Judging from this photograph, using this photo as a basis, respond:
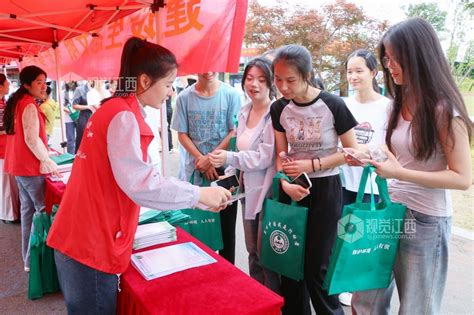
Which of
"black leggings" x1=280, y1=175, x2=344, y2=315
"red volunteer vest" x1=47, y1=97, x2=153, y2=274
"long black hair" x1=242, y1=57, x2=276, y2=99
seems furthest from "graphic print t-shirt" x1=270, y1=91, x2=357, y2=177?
"red volunteer vest" x1=47, y1=97, x2=153, y2=274

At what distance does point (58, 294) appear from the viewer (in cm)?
272

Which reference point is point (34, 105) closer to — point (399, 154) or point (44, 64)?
point (399, 154)

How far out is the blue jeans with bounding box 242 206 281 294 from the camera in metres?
2.04

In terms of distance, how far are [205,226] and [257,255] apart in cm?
39

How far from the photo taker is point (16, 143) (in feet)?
9.17

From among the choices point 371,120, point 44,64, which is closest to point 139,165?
point 371,120

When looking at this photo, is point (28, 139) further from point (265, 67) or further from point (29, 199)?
point (265, 67)

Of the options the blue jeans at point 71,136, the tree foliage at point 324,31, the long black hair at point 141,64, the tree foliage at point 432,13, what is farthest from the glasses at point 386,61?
the blue jeans at point 71,136

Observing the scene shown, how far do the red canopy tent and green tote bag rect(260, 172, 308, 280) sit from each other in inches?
29.9

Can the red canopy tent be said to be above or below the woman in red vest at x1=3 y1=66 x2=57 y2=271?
above

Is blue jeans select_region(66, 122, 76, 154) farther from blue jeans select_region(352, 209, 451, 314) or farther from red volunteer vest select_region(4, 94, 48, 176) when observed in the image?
blue jeans select_region(352, 209, 451, 314)

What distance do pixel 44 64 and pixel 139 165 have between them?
5.35 m

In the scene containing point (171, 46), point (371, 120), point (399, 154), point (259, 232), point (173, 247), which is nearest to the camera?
point (399, 154)

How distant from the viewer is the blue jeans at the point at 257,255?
2041 mm
